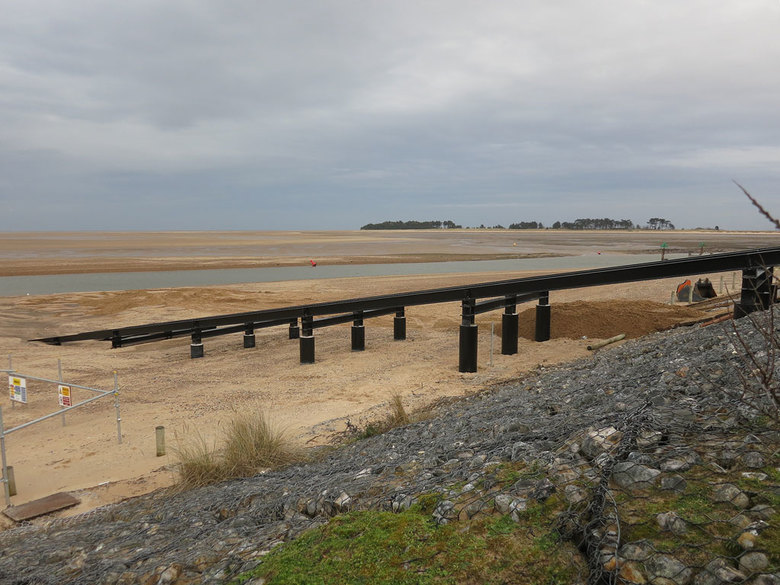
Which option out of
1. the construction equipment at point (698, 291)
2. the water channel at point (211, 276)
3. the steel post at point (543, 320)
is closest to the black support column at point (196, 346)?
the steel post at point (543, 320)

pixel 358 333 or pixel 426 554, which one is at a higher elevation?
pixel 426 554

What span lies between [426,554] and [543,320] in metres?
11.0

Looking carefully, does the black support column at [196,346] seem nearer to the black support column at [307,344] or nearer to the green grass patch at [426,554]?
the black support column at [307,344]

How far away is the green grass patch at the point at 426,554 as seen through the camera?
262 centimetres

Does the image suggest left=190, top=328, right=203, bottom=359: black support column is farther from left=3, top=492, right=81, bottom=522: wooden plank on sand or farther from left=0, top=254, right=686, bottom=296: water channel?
left=0, top=254, right=686, bottom=296: water channel

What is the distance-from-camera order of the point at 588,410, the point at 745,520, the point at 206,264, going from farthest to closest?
the point at 206,264 < the point at 588,410 < the point at 745,520

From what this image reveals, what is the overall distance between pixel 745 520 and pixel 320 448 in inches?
198

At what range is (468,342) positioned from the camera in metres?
10.4

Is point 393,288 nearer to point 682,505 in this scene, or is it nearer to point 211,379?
point 211,379

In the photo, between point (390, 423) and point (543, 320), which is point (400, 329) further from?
point (390, 423)

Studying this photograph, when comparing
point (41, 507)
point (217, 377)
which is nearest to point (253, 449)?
point (41, 507)

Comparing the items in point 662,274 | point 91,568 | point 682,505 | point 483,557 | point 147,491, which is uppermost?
point 662,274

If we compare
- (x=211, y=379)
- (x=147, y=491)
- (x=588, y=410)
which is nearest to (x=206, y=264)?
(x=211, y=379)

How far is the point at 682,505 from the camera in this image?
107 inches
